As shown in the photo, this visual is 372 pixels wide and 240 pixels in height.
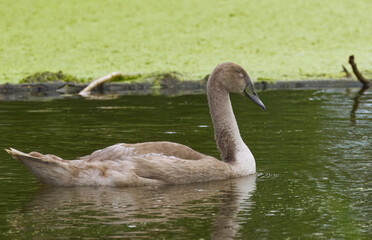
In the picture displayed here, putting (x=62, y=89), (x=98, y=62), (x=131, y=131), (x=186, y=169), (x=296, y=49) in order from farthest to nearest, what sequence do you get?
1. (x=296, y=49)
2. (x=98, y=62)
3. (x=62, y=89)
4. (x=131, y=131)
5. (x=186, y=169)

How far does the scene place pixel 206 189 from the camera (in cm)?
796

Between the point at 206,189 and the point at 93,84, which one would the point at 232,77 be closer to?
the point at 206,189

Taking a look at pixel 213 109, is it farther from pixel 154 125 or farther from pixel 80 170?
pixel 154 125

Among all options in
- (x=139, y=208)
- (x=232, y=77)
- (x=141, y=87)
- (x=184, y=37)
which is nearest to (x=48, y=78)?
(x=141, y=87)

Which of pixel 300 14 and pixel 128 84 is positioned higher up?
pixel 300 14

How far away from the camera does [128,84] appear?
2116 cm

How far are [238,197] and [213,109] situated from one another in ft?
5.52

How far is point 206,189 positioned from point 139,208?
41.9 inches

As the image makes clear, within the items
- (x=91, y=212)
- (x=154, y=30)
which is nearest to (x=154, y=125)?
(x=91, y=212)

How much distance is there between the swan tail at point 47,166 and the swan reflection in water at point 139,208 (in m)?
0.11

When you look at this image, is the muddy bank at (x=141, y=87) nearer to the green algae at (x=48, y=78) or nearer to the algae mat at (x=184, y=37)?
the green algae at (x=48, y=78)

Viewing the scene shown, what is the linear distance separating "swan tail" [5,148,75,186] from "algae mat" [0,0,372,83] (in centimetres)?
1411

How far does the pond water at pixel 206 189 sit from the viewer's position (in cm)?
634

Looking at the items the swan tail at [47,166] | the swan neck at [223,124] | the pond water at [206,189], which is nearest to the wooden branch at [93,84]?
the pond water at [206,189]
